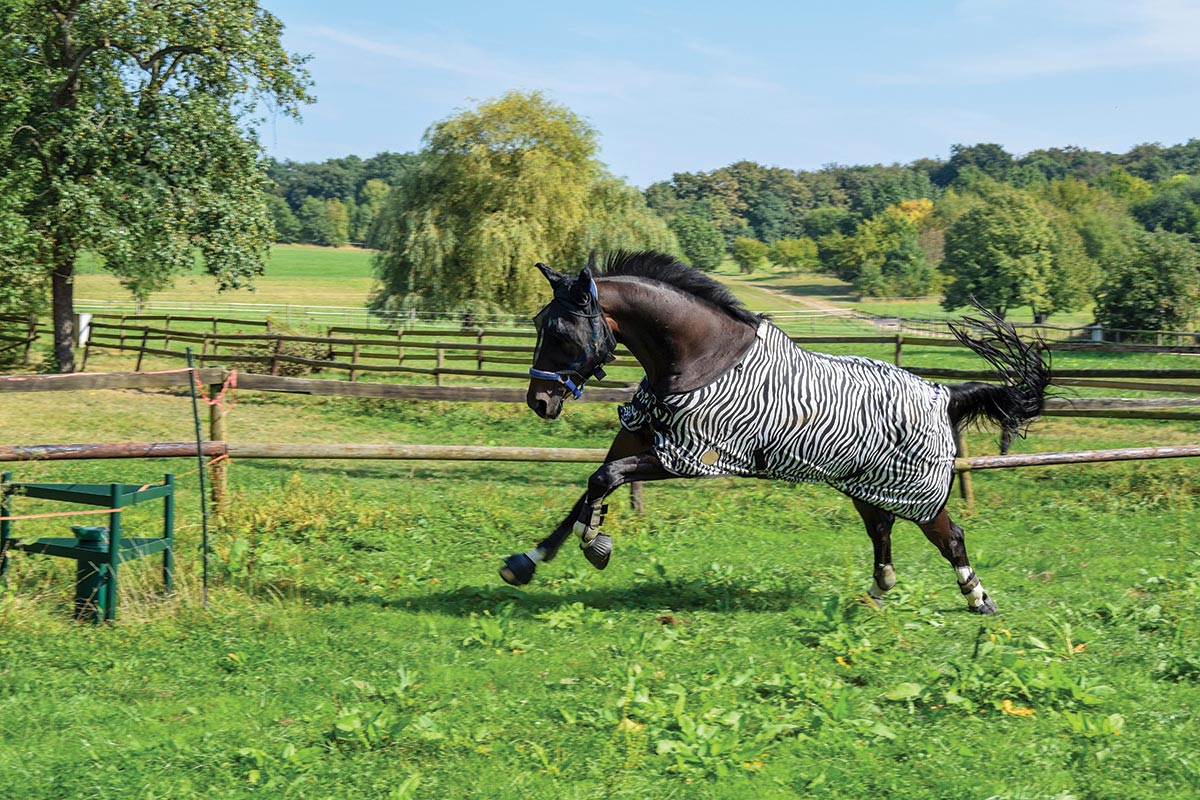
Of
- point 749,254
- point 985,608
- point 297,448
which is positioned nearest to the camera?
point 985,608

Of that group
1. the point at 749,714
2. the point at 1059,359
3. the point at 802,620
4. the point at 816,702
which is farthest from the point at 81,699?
the point at 1059,359

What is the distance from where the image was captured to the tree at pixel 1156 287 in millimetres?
35375

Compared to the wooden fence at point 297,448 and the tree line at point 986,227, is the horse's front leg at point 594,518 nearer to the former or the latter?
the wooden fence at point 297,448

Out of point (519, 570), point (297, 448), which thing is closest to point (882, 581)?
point (519, 570)

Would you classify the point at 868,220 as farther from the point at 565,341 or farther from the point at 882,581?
the point at 565,341

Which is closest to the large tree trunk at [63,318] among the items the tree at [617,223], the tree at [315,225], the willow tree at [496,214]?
the willow tree at [496,214]

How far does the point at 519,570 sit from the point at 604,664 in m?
0.81

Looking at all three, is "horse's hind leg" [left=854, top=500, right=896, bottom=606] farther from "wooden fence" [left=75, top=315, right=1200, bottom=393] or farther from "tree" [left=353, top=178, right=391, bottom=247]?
"tree" [left=353, top=178, right=391, bottom=247]

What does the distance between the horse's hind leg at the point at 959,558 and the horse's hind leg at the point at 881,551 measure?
234 millimetres

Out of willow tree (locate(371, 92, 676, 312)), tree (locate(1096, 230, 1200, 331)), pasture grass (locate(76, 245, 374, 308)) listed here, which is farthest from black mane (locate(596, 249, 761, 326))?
pasture grass (locate(76, 245, 374, 308))

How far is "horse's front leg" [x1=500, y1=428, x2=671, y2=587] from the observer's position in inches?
215

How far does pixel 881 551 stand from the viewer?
6.26 m

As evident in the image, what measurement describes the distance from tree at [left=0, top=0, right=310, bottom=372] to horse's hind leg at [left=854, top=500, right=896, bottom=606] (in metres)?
17.2

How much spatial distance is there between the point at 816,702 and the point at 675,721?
73 cm
